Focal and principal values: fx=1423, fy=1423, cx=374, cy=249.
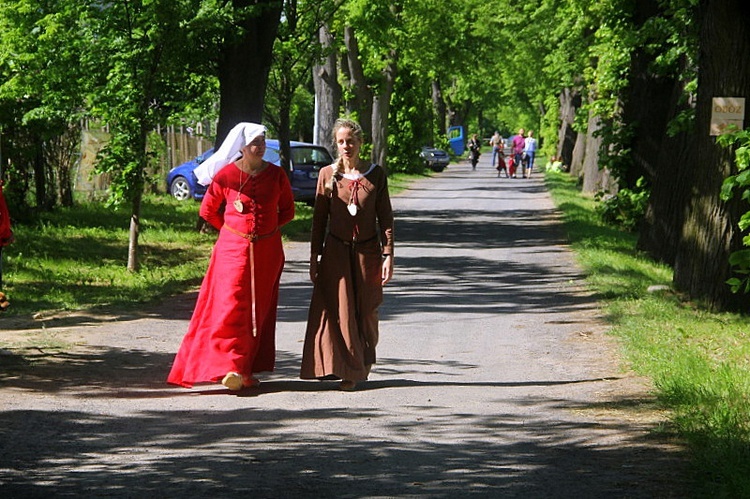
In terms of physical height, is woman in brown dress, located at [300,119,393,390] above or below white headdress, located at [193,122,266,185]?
below

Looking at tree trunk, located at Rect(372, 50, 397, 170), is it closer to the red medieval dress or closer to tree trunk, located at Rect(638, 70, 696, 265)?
tree trunk, located at Rect(638, 70, 696, 265)

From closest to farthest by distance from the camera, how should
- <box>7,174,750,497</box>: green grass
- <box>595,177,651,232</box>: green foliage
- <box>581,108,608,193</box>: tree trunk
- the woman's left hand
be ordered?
<box>7,174,750,497</box>: green grass, the woman's left hand, <box>595,177,651,232</box>: green foliage, <box>581,108,608,193</box>: tree trunk

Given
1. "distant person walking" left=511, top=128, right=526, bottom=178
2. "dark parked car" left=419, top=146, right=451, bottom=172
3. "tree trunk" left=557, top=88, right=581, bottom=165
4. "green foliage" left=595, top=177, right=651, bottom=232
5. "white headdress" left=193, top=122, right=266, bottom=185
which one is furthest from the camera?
"dark parked car" left=419, top=146, right=451, bottom=172

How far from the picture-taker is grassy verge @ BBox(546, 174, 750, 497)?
7375 millimetres

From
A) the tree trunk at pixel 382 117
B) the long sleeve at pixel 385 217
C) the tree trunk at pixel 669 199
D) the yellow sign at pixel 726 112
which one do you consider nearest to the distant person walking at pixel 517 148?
the tree trunk at pixel 382 117

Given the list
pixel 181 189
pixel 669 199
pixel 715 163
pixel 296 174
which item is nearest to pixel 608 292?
pixel 715 163

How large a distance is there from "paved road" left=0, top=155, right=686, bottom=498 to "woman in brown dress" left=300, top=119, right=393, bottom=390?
10.3 inches

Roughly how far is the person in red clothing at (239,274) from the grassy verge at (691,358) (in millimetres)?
2816

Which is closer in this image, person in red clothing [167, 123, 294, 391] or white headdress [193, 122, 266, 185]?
person in red clothing [167, 123, 294, 391]

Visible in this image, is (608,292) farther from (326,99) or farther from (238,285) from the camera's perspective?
(326,99)

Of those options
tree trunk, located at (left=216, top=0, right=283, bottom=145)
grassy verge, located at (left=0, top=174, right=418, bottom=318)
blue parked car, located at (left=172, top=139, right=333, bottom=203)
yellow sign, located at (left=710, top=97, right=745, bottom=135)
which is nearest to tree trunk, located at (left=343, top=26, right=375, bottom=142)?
blue parked car, located at (left=172, top=139, right=333, bottom=203)

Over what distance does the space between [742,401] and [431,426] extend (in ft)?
6.64

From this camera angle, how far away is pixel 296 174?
32875mm

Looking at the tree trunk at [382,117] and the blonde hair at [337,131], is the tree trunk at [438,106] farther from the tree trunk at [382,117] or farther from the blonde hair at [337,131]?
the blonde hair at [337,131]
